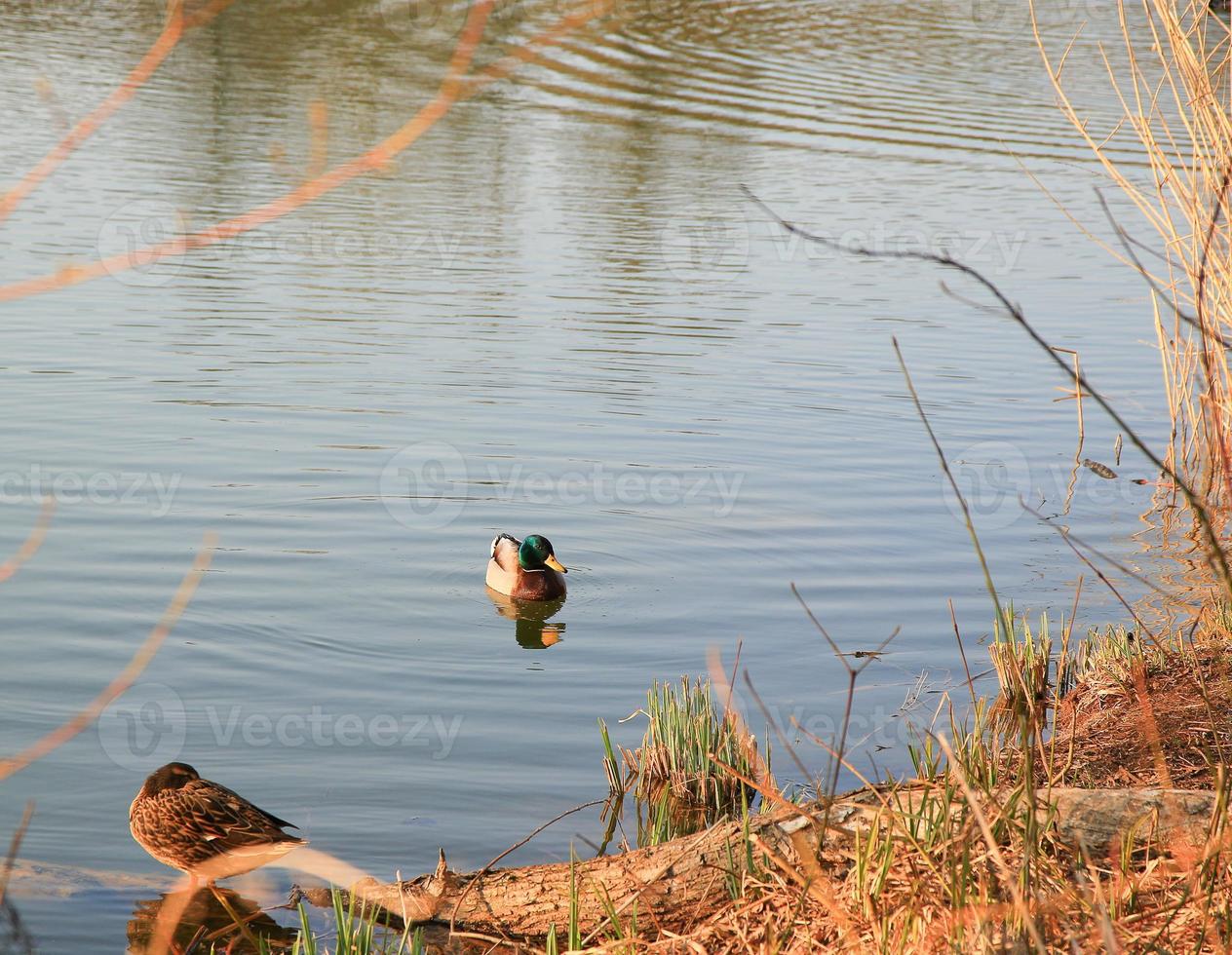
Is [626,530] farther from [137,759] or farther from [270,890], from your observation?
[270,890]

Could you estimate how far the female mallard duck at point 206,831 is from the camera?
4531 mm

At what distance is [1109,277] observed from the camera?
60.7 feet

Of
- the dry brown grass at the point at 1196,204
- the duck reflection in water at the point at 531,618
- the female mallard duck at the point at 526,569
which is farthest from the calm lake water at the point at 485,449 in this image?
the dry brown grass at the point at 1196,204

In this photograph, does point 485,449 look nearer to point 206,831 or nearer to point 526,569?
point 526,569

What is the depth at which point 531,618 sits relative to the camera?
8.17m

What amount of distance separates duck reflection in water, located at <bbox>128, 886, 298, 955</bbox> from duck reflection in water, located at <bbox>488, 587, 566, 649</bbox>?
10.4 feet

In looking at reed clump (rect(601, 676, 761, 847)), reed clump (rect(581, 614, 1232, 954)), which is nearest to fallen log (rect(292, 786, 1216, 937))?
reed clump (rect(581, 614, 1232, 954))

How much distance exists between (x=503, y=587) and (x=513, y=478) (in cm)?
201

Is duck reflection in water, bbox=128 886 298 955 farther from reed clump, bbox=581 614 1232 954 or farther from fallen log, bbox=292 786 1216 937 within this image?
reed clump, bbox=581 614 1232 954

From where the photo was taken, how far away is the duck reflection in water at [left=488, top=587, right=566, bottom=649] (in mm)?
7867

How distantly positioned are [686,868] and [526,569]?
4.79 meters

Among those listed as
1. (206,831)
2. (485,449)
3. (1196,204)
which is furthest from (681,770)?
(485,449)

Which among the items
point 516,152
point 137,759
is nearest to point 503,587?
point 137,759

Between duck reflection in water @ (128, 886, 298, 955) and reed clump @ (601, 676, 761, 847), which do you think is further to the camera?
reed clump @ (601, 676, 761, 847)
